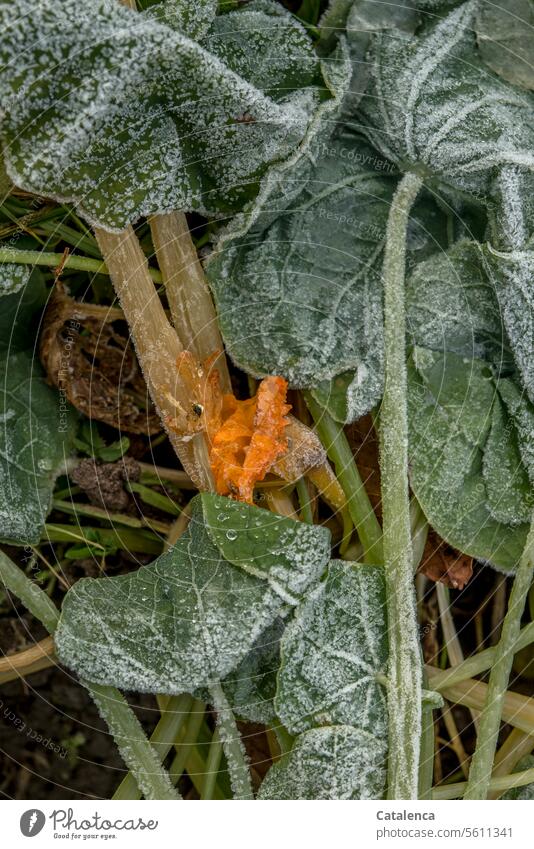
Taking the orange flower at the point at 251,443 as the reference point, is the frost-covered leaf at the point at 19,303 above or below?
above

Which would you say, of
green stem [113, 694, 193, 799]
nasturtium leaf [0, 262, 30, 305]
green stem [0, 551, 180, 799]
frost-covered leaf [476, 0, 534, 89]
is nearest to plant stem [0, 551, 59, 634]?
green stem [0, 551, 180, 799]

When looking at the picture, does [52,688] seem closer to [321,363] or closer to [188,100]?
[321,363]

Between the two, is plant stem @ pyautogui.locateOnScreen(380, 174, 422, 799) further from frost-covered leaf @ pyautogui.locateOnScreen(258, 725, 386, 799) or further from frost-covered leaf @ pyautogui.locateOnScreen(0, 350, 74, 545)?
frost-covered leaf @ pyautogui.locateOnScreen(0, 350, 74, 545)

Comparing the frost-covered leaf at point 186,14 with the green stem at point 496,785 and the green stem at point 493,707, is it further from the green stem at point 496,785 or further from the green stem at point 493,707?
the green stem at point 496,785

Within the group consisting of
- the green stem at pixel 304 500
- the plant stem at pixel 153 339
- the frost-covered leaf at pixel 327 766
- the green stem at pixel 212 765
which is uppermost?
the plant stem at pixel 153 339

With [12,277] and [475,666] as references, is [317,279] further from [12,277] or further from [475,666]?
[475,666]

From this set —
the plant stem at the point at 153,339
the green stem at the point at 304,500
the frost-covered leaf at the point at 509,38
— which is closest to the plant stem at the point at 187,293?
the plant stem at the point at 153,339

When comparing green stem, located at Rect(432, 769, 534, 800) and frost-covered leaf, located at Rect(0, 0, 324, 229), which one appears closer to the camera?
frost-covered leaf, located at Rect(0, 0, 324, 229)
